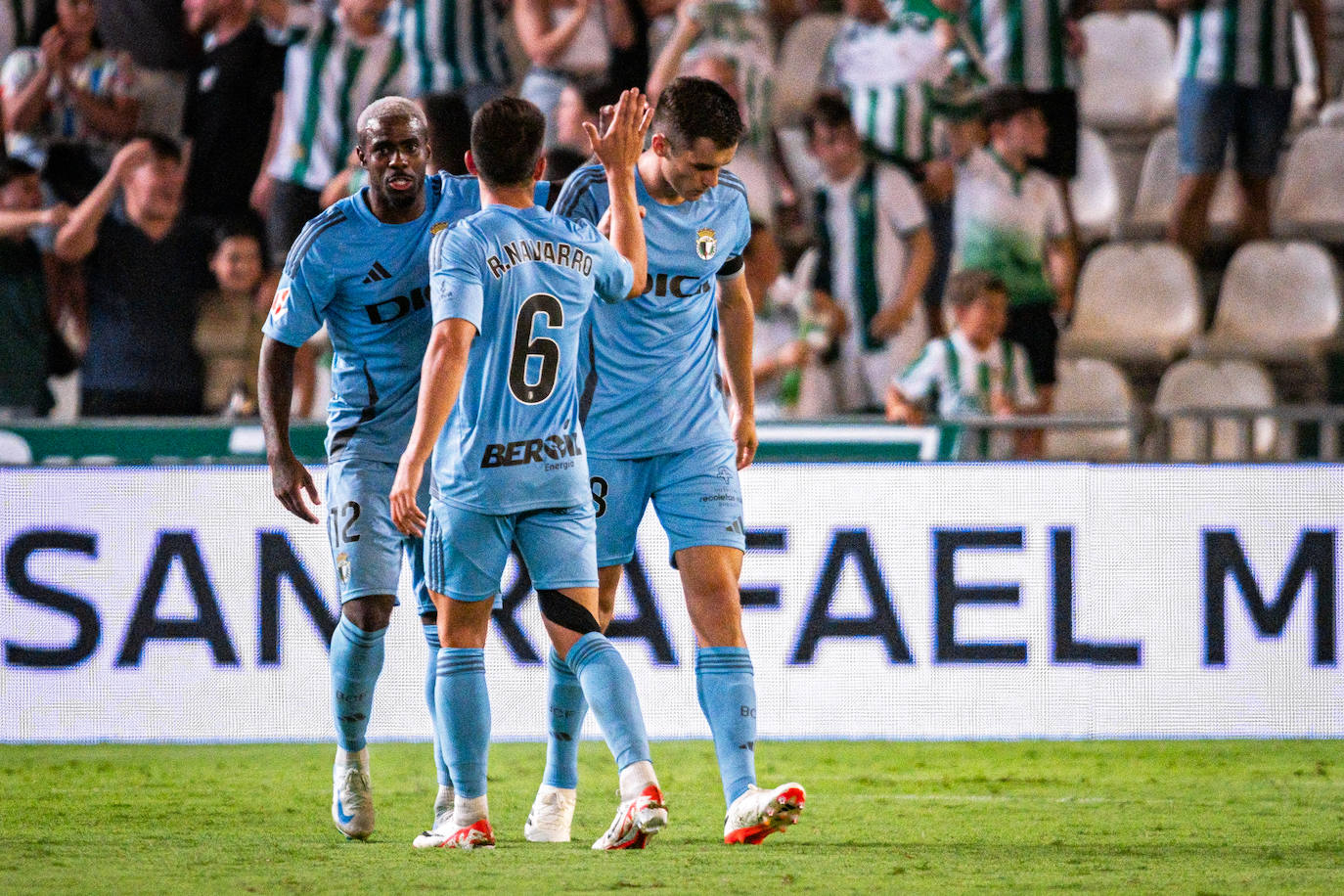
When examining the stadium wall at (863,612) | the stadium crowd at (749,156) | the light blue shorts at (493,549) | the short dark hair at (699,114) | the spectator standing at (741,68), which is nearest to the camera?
the light blue shorts at (493,549)

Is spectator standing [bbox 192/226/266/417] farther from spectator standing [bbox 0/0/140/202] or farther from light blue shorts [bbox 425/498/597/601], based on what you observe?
light blue shorts [bbox 425/498/597/601]

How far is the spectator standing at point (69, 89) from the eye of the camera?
32.6ft

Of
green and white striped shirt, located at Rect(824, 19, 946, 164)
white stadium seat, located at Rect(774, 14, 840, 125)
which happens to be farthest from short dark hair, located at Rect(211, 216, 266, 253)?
green and white striped shirt, located at Rect(824, 19, 946, 164)

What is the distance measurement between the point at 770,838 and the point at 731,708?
46 centimetres

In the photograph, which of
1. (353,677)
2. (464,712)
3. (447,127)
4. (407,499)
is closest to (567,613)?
(464,712)

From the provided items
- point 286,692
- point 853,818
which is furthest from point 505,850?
point 286,692

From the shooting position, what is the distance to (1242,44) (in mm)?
A: 10133

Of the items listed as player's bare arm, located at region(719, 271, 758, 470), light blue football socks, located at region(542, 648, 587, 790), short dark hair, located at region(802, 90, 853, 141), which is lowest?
light blue football socks, located at region(542, 648, 587, 790)

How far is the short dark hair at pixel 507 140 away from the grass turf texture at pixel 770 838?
1.65 meters

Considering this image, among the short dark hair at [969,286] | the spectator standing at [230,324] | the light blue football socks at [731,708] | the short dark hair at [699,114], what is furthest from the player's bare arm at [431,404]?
the spectator standing at [230,324]

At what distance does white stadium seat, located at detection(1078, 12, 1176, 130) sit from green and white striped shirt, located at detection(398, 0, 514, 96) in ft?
11.0

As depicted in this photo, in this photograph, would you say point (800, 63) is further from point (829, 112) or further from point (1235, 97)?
point (1235, 97)

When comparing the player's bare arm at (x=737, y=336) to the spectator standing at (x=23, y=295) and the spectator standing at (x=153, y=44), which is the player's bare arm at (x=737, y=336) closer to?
the spectator standing at (x=23, y=295)

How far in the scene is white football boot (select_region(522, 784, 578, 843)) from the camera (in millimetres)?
4961
